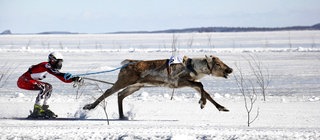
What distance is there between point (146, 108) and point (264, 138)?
5563 millimetres

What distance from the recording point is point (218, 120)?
35.2ft

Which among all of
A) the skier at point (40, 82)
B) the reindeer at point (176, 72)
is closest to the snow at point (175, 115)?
the skier at point (40, 82)

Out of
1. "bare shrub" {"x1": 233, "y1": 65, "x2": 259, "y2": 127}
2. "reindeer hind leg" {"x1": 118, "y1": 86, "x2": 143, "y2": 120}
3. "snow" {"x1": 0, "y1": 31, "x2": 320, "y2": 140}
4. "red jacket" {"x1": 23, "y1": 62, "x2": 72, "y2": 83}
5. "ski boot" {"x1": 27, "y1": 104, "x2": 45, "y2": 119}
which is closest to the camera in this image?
"snow" {"x1": 0, "y1": 31, "x2": 320, "y2": 140}

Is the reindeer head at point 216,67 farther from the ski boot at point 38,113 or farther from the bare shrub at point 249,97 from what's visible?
the ski boot at point 38,113

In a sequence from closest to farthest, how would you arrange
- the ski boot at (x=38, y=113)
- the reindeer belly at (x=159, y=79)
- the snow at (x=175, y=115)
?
the snow at (x=175, y=115)
the ski boot at (x=38, y=113)
the reindeer belly at (x=159, y=79)

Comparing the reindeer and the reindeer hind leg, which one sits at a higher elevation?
the reindeer

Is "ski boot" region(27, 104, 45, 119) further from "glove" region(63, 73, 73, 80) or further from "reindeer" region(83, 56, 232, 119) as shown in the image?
"reindeer" region(83, 56, 232, 119)

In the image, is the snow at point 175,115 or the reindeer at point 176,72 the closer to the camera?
the snow at point 175,115

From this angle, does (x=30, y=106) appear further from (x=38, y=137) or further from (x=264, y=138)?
(x=264, y=138)

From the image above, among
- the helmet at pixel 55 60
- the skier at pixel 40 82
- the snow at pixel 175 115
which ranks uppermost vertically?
the helmet at pixel 55 60

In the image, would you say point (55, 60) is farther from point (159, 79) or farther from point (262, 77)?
point (262, 77)

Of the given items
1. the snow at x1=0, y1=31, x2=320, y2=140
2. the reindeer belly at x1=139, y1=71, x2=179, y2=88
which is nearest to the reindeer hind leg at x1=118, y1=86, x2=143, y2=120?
the snow at x1=0, y1=31, x2=320, y2=140

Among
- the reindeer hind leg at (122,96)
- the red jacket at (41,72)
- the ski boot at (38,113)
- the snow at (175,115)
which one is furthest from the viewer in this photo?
the reindeer hind leg at (122,96)

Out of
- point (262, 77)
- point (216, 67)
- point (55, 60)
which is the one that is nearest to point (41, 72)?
point (55, 60)
